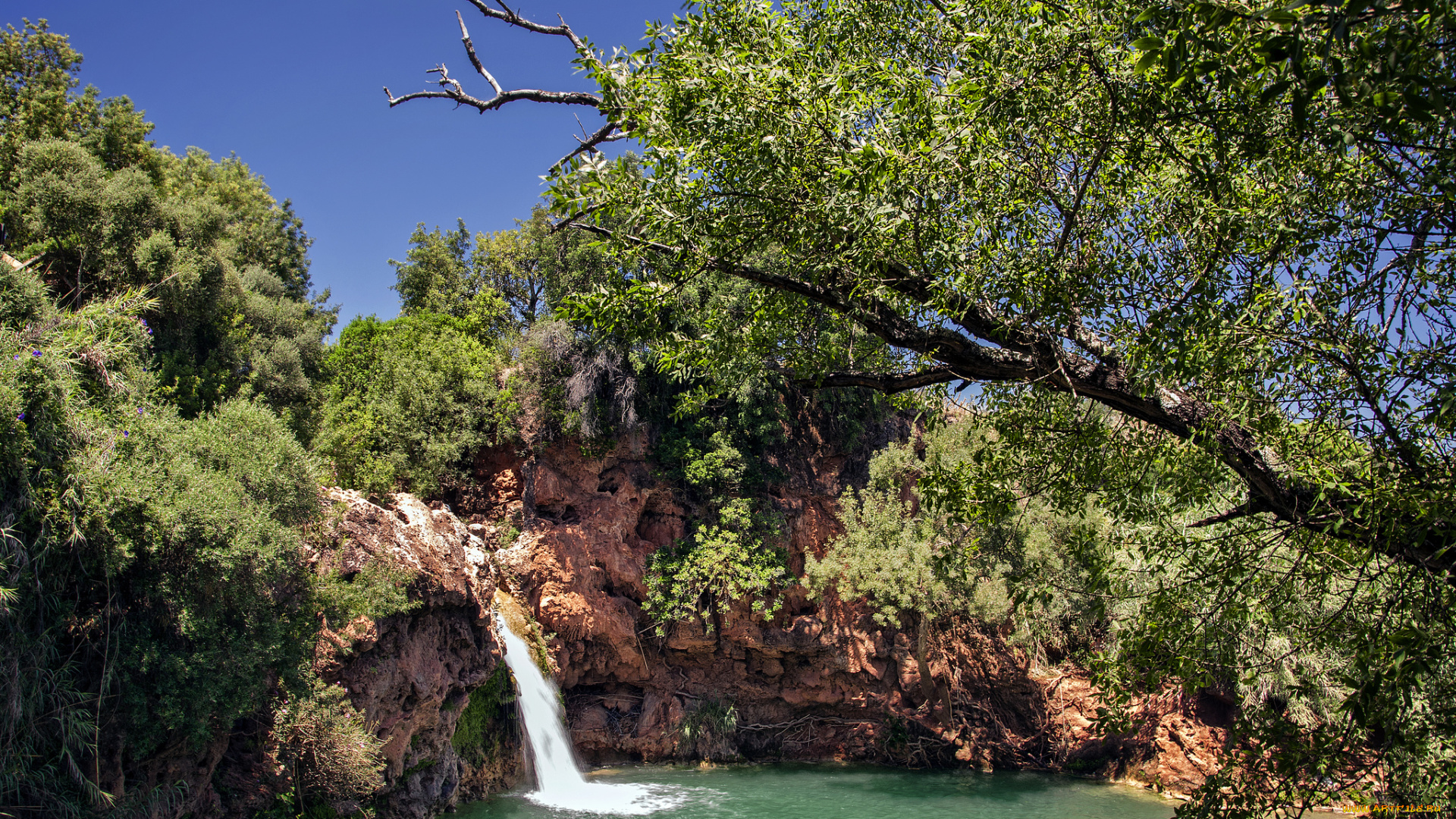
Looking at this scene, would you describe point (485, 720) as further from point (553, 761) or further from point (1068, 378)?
point (1068, 378)

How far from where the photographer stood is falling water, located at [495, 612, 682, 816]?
1622 cm

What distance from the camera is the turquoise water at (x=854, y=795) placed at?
16078 millimetres

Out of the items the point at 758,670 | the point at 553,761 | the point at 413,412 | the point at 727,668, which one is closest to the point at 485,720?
the point at 553,761

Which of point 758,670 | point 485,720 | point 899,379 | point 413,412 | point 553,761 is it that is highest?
point 413,412

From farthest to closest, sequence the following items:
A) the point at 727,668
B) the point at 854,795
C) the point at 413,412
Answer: the point at 727,668
the point at 413,412
the point at 854,795

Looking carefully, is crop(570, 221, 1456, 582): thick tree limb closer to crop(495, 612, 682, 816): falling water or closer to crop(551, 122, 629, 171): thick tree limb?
crop(551, 122, 629, 171): thick tree limb

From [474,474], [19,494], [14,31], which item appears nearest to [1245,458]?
[19,494]

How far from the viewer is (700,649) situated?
21.6 metres

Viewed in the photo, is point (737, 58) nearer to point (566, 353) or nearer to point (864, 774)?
point (566, 353)

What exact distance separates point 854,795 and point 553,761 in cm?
678

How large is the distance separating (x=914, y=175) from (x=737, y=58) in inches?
55.2

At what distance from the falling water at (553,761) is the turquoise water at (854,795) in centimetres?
32

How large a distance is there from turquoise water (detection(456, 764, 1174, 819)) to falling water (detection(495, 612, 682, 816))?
1.04 ft

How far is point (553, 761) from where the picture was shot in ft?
59.7
